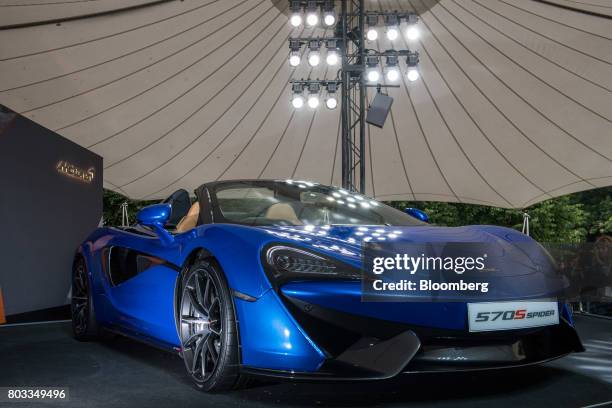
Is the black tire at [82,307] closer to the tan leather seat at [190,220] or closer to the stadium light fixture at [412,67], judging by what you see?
the tan leather seat at [190,220]

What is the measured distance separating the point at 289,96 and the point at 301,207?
35.9ft

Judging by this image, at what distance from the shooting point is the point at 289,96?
14.9m

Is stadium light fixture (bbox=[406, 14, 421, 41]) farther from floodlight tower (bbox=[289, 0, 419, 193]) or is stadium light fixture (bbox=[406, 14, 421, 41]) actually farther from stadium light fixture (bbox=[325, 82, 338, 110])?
stadium light fixture (bbox=[325, 82, 338, 110])

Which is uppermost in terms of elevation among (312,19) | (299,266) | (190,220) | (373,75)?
(312,19)

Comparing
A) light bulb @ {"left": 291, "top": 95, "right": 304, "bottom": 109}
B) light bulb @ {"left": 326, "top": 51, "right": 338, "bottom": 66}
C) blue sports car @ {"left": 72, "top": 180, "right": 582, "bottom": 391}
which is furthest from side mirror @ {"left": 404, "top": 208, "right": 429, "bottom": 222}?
light bulb @ {"left": 291, "top": 95, "right": 304, "bottom": 109}

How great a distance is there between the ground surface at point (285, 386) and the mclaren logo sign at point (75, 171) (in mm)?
4418

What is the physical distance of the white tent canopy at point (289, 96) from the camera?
1120cm

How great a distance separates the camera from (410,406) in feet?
9.72

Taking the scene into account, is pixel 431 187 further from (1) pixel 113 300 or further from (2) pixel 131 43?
(1) pixel 113 300

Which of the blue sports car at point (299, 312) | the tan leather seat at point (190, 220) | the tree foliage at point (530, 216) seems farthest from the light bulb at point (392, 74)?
the tree foliage at point (530, 216)

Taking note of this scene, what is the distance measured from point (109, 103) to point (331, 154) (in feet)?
18.1

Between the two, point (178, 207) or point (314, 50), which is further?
point (314, 50)

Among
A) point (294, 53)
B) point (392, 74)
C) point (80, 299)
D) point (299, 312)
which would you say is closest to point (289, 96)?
point (294, 53)

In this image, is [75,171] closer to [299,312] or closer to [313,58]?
[313,58]
